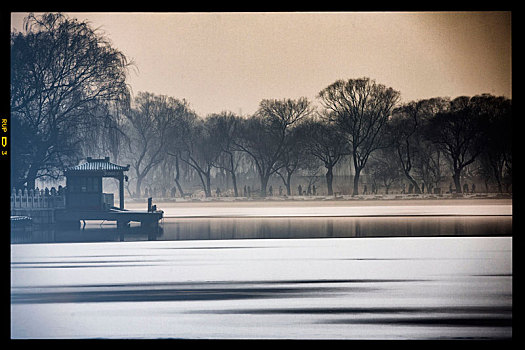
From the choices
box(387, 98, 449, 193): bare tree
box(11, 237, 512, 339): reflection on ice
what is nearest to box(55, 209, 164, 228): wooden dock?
box(11, 237, 512, 339): reflection on ice

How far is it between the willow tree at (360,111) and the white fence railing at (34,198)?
2585 mm

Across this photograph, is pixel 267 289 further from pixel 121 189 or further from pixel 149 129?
pixel 149 129

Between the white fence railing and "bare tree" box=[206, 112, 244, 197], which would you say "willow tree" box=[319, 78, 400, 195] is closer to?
"bare tree" box=[206, 112, 244, 197]

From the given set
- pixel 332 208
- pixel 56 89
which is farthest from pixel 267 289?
pixel 56 89

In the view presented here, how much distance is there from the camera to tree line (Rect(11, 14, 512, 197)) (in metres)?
5.46

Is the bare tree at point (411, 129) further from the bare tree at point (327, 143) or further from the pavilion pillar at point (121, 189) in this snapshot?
the pavilion pillar at point (121, 189)

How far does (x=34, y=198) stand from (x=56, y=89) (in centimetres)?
100

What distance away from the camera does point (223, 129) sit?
219 inches

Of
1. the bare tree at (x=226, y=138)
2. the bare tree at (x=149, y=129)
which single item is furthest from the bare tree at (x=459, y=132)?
the bare tree at (x=149, y=129)

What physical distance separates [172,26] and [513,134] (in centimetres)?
315

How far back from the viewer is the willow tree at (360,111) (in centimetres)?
545

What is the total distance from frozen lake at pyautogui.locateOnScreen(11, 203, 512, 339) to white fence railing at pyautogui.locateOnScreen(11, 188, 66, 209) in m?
0.33

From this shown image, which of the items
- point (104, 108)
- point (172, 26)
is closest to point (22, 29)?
point (104, 108)

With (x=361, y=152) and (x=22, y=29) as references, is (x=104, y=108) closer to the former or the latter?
(x=22, y=29)
